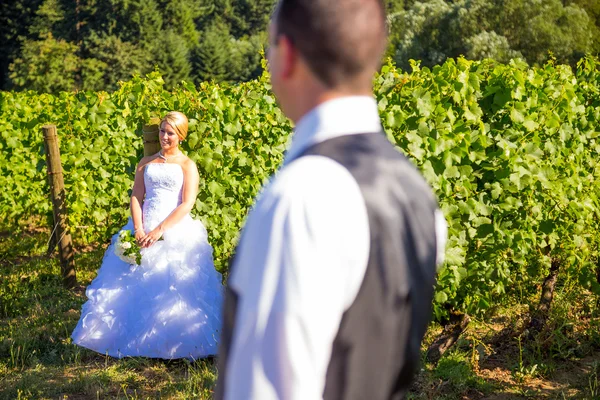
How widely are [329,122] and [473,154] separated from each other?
16.0 ft

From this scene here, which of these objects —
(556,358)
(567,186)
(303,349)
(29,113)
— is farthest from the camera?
(29,113)

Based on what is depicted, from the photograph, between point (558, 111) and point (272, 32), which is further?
point (558, 111)

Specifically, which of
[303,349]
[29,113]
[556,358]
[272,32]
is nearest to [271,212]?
[303,349]

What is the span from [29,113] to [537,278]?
805 centimetres

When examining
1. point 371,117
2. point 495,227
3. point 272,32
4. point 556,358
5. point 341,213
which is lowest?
point 556,358

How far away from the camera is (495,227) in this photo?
6219 mm

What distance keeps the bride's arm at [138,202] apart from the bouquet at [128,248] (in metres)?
0.08

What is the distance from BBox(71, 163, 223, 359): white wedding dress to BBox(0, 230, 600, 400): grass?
156 millimetres

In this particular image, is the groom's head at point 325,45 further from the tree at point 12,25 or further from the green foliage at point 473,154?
the tree at point 12,25

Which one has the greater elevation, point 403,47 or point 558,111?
point 403,47

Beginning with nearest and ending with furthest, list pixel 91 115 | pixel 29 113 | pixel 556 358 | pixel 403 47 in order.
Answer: pixel 556 358 → pixel 91 115 → pixel 29 113 → pixel 403 47

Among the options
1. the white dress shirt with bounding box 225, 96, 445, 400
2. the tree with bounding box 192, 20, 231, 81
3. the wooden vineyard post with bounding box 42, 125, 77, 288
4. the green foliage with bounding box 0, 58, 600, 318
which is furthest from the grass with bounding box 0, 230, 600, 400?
the tree with bounding box 192, 20, 231, 81

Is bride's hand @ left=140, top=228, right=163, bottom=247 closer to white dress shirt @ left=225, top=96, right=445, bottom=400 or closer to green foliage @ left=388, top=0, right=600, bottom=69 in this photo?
white dress shirt @ left=225, top=96, right=445, bottom=400

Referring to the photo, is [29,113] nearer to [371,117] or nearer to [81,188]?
[81,188]
